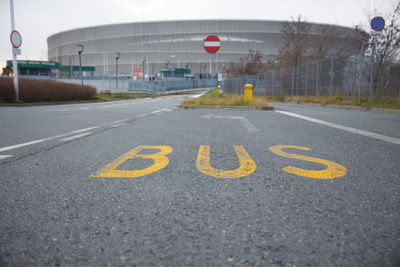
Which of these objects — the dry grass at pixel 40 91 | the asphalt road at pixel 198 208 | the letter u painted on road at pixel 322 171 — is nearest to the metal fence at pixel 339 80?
the letter u painted on road at pixel 322 171

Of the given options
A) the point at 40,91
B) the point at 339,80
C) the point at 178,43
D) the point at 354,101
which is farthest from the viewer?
the point at 178,43

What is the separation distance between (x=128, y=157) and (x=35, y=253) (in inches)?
63.0

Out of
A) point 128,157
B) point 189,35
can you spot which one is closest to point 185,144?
point 128,157

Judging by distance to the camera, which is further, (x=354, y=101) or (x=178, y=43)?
(x=178, y=43)

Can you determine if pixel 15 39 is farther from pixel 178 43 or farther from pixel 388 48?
pixel 178 43

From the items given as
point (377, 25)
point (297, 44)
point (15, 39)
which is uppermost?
point (297, 44)

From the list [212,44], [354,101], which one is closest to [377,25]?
[354,101]

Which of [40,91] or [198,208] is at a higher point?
[40,91]

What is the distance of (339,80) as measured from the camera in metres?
14.9

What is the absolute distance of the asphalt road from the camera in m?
1.01

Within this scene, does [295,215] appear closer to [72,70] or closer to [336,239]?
[336,239]

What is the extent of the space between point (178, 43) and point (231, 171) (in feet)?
307

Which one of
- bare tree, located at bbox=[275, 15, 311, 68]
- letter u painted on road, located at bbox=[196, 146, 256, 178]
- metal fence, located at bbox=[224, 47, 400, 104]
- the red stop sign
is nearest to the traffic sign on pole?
the red stop sign

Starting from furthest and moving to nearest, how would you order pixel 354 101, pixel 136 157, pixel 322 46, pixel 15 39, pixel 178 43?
pixel 178 43, pixel 322 46, pixel 15 39, pixel 354 101, pixel 136 157
